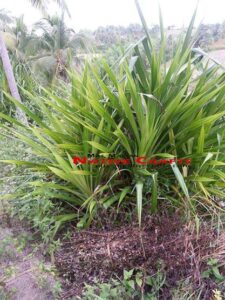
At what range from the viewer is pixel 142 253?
1604 mm

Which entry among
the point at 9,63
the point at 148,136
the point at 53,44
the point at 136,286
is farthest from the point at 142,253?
the point at 53,44

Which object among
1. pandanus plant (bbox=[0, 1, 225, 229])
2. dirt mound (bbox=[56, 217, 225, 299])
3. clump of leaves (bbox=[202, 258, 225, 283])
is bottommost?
clump of leaves (bbox=[202, 258, 225, 283])

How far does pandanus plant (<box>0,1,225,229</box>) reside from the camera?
A: 1734mm

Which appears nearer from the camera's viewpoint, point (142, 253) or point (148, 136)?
point (142, 253)

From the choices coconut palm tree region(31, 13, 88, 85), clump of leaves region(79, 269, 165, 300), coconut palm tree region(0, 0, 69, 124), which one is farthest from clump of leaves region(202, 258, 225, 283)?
coconut palm tree region(31, 13, 88, 85)

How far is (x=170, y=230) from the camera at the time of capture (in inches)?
66.2

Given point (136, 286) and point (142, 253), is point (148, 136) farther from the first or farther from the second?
point (136, 286)

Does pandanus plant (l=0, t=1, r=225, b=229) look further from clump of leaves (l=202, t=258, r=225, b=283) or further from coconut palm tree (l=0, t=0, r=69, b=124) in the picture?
coconut palm tree (l=0, t=0, r=69, b=124)

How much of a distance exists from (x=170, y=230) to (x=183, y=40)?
1385 mm

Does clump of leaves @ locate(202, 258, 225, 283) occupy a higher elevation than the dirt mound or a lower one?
lower

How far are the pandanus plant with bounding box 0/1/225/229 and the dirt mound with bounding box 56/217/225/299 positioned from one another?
0.16 m

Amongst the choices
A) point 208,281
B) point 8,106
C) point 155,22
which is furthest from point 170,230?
point 8,106

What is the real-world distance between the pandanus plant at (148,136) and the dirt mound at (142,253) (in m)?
0.16

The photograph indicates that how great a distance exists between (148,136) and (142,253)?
729 mm
